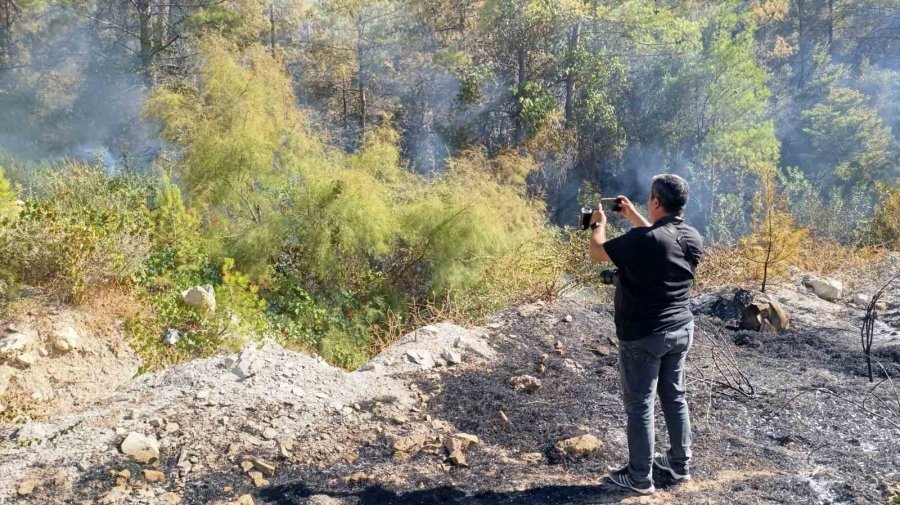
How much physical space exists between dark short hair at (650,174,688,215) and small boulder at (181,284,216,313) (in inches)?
161

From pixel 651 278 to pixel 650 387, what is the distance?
49cm

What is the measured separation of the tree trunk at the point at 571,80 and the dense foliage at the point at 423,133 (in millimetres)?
65

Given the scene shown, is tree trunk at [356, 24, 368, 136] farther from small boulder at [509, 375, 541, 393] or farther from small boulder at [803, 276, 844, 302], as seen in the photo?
small boulder at [509, 375, 541, 393]

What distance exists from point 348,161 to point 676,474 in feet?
19.4

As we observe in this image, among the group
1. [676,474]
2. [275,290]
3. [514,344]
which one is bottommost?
[275,290]

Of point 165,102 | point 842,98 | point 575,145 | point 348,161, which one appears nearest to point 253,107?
point 348,161

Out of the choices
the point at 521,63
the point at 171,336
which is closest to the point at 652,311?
the point at 171,336

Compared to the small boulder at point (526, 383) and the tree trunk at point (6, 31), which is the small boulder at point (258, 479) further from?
the tree trunk at point (6, 31)

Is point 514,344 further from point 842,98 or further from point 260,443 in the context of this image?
point 842,98

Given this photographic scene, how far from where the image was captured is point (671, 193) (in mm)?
2992

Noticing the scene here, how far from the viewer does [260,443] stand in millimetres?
3621

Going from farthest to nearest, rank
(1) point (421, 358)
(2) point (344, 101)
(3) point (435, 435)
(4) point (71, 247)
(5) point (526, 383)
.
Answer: (2) point (344, 101), (4) point (71, 247), (1) point (421, 358), (5) point (526, 383), (3) point (435, 435)

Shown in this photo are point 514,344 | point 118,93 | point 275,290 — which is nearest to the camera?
point 514,344

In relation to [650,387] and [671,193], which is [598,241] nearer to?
[671,193]
